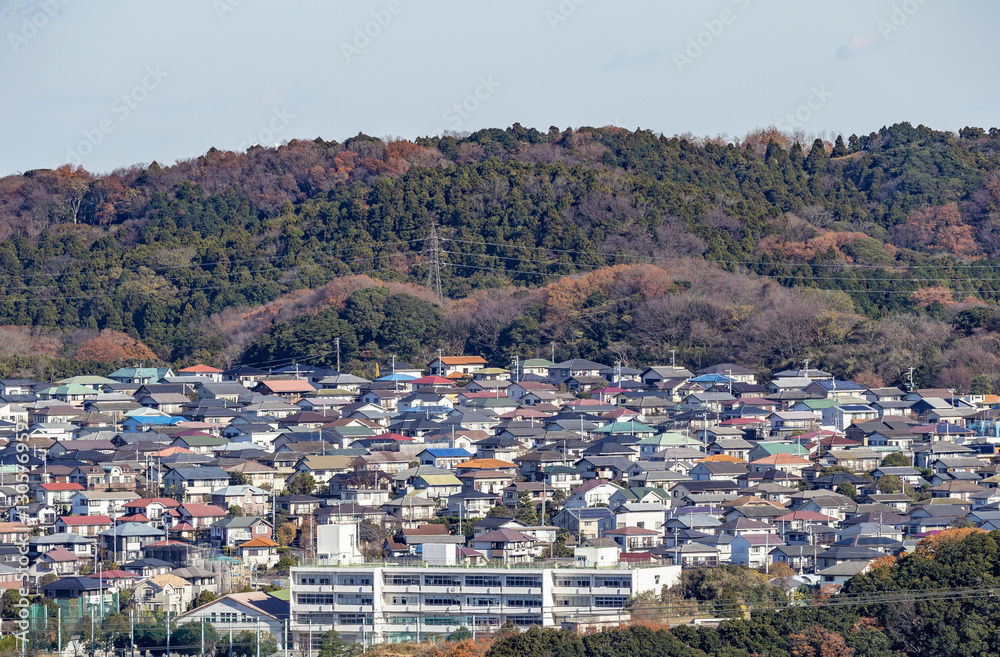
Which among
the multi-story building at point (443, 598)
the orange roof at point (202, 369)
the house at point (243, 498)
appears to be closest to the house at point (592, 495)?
the house at point (243, 498)

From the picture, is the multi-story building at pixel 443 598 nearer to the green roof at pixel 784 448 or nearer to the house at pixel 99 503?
the house at pixel 99 503

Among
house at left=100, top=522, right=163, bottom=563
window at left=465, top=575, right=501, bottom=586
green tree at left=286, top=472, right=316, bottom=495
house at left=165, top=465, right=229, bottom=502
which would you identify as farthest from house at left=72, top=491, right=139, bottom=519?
window at left=465, top=575, right=501, bottom=586

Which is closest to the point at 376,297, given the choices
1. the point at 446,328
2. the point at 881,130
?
the point at 446,328

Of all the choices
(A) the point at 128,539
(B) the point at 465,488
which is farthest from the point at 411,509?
(A) the point at 128,539

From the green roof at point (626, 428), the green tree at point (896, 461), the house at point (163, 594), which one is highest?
the green roof at point (626, 428)

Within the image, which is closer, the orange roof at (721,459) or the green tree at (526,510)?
the green tree at (526,510)

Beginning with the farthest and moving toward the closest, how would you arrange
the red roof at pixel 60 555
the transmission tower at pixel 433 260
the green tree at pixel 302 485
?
the transmission tower at pixel 433 260 → the green tree at pixel 302 485 → the red roof at pixel 60 555

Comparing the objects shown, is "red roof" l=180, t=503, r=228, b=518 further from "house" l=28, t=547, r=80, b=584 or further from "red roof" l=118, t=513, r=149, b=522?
"house" l=28, t=547, r=80, b=584

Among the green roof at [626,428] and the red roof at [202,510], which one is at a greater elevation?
the green roof at [626,428]
